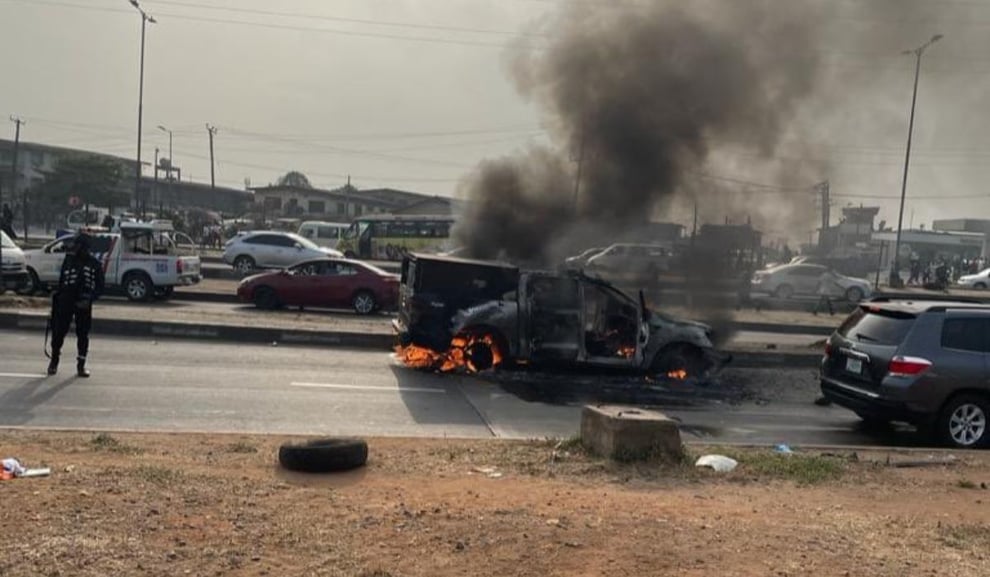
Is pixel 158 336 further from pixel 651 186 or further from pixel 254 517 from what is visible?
pixel 254 517

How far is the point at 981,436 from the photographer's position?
860 centimetres

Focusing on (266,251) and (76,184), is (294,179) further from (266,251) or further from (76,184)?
(266,251)

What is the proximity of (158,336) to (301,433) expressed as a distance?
24.3 ft

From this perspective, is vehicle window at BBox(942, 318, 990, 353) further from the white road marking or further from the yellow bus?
the yellow bus

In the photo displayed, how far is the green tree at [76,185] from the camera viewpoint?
61594 mm

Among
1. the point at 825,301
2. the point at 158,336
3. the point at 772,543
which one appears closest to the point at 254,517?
the point at 772,543

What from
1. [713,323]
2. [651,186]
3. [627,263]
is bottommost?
[713,323]

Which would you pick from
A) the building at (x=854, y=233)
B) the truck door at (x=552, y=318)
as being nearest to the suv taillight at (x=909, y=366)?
the truck door at (x=552, y=318)

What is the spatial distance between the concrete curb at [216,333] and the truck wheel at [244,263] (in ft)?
43.3

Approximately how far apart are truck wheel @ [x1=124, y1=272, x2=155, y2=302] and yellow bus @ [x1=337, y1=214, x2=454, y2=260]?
2093cm

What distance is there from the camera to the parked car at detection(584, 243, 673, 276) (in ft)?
45.7

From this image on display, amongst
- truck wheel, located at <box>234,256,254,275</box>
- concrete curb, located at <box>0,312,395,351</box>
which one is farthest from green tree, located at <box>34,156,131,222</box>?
concrete curb, located at <box>0,312,395,351</box>

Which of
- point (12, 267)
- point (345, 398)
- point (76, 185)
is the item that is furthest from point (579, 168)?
point (76, 185)

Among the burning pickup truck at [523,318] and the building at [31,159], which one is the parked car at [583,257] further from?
the building at [31,159]
